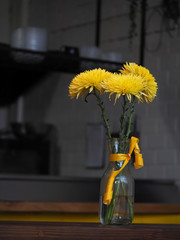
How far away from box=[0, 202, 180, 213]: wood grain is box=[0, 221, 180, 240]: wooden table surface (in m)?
1.21

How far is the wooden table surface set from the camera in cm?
102

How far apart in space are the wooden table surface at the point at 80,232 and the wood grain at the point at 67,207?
121 cm

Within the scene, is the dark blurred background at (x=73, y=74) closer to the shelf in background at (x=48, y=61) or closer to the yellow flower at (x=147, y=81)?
the shelf in background at (x=48, y=61)

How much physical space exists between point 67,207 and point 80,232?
4.24 feet

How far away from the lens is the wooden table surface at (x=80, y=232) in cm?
102

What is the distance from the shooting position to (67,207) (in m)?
2.31

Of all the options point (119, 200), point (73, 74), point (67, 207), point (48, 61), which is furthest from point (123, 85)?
point (73, 74)

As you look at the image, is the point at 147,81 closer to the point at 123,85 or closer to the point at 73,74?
the point at 123,85

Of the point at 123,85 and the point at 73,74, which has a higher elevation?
the point at 73,74

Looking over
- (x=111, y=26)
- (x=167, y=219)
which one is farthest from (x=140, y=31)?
(x=167, y=219)

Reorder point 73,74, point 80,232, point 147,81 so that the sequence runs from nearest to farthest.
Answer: point 80,232, point 147,81, point 73,74

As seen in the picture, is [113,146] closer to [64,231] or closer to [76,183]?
[64,231]

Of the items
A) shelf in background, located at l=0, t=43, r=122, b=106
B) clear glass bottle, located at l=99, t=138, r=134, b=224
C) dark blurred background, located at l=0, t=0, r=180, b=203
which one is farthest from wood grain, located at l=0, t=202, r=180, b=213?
clear glass bottle, located at l=99, t=138, r=134, b=224

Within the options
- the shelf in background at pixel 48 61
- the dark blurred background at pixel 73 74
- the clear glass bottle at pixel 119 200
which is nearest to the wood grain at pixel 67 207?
the dark blurred background at pixel 73 74
